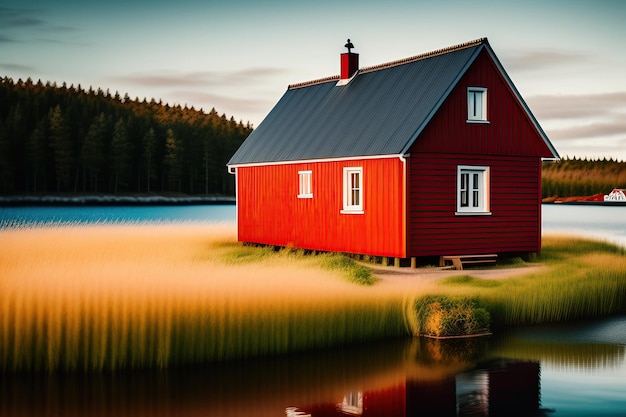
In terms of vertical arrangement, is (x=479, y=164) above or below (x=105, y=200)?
above

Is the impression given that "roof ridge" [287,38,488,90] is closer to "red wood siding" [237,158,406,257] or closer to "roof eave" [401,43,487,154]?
"roof eave" [401,43,487,154]

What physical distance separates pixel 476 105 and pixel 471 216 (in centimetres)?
371

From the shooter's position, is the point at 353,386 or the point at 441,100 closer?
the point at 353,386

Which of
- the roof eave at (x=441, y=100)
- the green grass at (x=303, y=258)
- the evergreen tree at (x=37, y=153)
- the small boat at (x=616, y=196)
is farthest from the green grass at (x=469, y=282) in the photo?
the small boat at (x=616, y=196)

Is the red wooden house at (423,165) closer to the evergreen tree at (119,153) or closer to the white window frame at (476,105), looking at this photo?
the white window frame at (476,105)

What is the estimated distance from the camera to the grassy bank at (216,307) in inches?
526

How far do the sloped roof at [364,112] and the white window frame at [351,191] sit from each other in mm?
636

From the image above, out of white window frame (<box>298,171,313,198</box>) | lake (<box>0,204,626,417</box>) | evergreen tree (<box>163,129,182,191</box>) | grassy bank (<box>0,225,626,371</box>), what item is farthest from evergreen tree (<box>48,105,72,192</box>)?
lake (<box>0,204,626,417</box>)

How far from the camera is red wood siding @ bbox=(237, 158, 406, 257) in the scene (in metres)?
24.7

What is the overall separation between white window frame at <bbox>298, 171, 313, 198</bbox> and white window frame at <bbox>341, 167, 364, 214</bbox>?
225 centimetres

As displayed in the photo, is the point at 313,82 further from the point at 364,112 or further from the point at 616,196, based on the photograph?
the point at 616,196

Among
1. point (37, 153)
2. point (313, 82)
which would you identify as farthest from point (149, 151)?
point (313, 82)

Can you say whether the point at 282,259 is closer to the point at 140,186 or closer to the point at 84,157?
the point at 84,157

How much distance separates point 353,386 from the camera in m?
12.9
